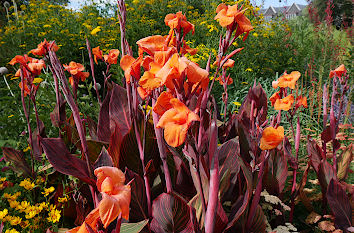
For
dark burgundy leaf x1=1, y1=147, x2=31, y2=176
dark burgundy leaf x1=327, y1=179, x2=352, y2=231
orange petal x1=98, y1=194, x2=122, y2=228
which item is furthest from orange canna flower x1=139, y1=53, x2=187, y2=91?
dark burgundy leaf x1=1, y1=147, x2=31, y2=176

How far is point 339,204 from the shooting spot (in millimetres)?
1227

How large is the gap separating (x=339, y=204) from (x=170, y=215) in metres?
0.80

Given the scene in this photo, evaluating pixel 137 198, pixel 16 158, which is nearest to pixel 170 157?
pixel 137 198

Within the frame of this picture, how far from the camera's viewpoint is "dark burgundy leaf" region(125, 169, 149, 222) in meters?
0.96

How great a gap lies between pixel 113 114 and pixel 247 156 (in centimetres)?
64

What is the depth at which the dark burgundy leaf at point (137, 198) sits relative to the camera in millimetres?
961

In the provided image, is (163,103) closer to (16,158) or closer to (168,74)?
(168,74)

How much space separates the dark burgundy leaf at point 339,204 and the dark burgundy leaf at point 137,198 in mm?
800

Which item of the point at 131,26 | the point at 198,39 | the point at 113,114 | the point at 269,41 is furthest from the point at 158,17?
the point at 113,114

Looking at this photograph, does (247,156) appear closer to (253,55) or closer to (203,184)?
(203,184)

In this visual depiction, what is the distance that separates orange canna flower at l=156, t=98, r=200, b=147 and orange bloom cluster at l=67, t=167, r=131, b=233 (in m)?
0.13

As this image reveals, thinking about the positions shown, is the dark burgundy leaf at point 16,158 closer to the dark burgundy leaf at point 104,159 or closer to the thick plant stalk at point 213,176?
the dark burgundy leaf at point 104,159

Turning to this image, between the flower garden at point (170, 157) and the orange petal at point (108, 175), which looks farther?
the flower garden at point (170, 157)

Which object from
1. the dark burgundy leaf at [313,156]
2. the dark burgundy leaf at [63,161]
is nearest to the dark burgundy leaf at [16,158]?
the dark burgundy leaf at [63,161]
